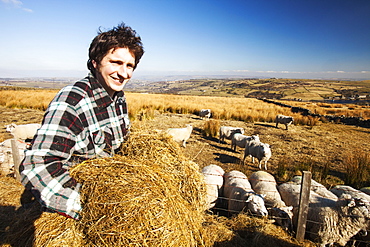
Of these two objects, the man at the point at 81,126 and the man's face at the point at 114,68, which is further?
the man's face at the point at 114,68

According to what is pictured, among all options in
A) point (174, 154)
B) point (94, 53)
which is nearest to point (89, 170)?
point (174, 154)

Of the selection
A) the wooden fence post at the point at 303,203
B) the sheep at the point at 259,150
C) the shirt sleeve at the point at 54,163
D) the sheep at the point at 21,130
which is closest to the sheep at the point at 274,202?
the wooden fence post at the point at 303,203

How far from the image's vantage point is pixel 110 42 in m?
1.74

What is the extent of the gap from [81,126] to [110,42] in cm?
88

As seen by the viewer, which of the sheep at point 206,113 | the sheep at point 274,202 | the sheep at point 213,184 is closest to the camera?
the sheep at point 274,202

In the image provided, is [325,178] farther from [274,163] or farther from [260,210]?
[260,210]

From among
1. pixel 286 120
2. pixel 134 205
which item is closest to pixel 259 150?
pixel 134 205

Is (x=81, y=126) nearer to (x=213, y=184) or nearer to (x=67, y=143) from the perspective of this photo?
(x=67, y=143)

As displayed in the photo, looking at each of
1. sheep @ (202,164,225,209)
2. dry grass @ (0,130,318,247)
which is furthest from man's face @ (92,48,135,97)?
sheep @ (202,164,225,209)

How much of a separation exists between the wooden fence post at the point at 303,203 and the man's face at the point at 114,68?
3.74m

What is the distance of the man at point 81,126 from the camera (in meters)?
1.28

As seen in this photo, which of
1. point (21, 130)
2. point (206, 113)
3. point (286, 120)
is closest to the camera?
point (21, 130)

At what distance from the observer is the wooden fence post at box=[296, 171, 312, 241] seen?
3.44 metres

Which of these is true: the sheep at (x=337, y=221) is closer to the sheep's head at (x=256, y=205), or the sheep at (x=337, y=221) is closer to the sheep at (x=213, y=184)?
the sheep's head at (x=256, y=205)
